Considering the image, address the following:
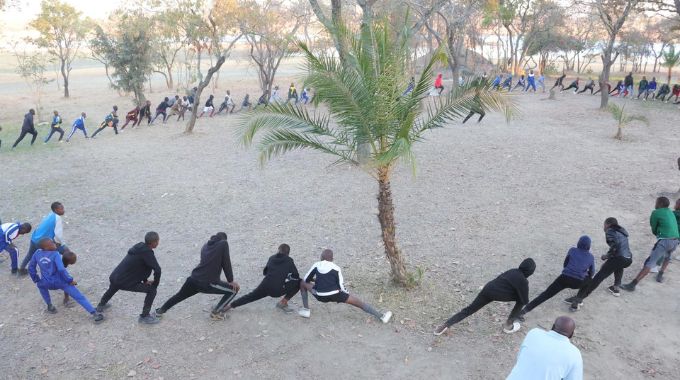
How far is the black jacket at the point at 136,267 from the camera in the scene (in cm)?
573

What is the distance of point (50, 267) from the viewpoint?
5867 millimetres

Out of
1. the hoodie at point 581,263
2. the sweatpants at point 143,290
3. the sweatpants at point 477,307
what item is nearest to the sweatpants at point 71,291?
the sweatpants at point 143,290

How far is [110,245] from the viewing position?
8641mm

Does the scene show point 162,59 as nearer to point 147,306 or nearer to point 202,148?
point 202,148

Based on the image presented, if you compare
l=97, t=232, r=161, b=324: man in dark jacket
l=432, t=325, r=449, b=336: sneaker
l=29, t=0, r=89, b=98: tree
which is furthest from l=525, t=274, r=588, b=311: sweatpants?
l=29, t=0, r=89, b=98: tree

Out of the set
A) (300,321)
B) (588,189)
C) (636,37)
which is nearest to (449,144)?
(588,189)

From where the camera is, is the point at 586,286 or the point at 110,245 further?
the point at 110,245

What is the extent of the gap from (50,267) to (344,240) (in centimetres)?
447

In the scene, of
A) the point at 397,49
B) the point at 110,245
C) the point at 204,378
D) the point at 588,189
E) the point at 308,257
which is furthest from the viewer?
the point at 588,189

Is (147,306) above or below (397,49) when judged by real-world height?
below

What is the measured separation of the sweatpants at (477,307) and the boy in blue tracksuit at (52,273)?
432 centimetres

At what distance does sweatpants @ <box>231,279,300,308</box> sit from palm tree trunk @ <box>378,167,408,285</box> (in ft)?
4.39

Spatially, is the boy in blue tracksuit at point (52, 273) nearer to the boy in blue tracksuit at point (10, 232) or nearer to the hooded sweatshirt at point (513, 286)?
the boy in blue tracksuit at point (10, 232)

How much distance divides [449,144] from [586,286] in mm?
9305
